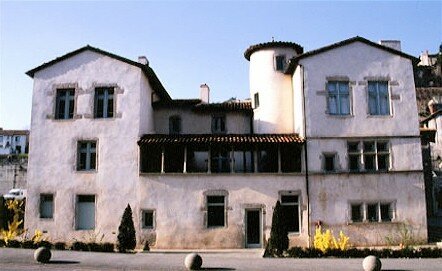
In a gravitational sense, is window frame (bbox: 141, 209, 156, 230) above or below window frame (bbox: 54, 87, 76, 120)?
below

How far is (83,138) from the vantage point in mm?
23469

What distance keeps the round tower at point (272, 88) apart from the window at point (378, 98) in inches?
195

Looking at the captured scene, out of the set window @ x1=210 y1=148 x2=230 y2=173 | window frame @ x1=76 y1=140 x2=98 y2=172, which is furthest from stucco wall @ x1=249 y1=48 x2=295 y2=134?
window frame @ x1=76 y1=140 x2=98 y2=172

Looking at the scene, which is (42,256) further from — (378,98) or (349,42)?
(349,42)

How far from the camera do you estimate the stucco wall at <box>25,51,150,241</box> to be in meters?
22.8

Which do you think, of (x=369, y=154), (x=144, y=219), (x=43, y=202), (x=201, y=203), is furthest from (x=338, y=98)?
(x=43, y=202)

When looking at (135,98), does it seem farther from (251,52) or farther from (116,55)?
(251,52)

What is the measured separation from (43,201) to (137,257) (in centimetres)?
896

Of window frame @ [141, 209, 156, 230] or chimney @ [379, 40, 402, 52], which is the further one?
chimney @ [379, 40, 402, 52]

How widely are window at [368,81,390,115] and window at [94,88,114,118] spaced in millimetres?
15323

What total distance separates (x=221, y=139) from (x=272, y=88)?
5.69 meters

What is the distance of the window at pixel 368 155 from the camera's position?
22.7 m

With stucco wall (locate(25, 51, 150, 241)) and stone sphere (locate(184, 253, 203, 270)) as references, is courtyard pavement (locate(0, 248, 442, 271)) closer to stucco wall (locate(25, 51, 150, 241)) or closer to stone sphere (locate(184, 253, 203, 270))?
stone sphere (locate(184, 253, 203, 270))

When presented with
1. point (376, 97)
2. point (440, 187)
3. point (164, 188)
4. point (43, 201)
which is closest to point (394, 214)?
point (376, 97)
